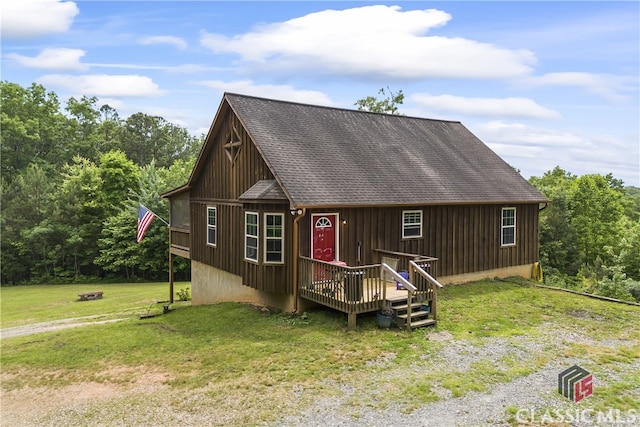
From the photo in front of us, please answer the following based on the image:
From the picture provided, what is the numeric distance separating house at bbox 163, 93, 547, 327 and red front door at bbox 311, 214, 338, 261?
3 cm

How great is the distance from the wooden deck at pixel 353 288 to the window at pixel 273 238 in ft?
2.73

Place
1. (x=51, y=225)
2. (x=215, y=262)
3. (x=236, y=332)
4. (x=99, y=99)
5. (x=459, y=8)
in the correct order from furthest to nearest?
(x=99, y=99), (x=51, y=225), (x=215, y=262), (x=459, y=8), (x=236, y=332)

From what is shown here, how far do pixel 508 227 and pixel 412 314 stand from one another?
821 centimetres

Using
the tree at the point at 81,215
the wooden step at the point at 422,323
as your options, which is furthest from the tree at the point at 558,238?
the tree at the point at 81,215

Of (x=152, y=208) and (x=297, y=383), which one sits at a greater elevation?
(x=152, y=208)

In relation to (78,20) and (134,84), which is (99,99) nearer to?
(134,84)

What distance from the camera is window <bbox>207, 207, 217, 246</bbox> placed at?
16497mm

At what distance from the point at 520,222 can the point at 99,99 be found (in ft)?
191

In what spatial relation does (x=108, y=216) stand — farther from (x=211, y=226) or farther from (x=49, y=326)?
(x=211, y=226)

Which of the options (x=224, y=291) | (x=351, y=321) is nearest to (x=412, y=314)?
(x=351, y=321)

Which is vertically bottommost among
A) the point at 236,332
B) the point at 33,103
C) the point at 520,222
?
the point at 236,332

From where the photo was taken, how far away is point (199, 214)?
58.2ft

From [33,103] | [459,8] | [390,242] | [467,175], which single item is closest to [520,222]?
[467,175]

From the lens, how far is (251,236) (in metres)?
13.3
